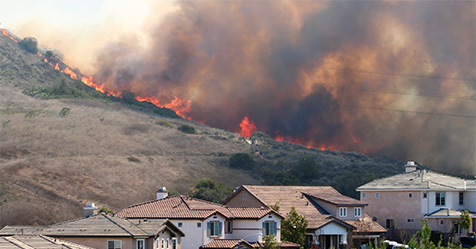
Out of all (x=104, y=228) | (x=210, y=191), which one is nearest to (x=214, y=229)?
(x=104, y=228)

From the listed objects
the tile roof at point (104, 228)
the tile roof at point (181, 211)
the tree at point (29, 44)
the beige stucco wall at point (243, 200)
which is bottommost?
the tile roof at point (104, 228)

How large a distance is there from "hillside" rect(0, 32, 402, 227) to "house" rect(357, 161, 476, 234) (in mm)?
22600

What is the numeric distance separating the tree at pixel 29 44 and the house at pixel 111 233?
125080mm

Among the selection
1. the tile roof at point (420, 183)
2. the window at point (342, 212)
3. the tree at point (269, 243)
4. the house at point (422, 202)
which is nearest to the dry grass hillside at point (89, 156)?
the window at point (342, 212)

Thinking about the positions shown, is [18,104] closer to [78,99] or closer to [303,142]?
[78,99]

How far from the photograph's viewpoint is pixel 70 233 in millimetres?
40656

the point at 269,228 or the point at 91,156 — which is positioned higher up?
the point at 91,156

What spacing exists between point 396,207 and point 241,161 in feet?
136

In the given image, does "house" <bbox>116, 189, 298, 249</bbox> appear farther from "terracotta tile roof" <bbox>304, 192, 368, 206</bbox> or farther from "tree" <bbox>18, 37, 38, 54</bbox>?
"tree" <bbox>18, 37, 38, 54</bbox>

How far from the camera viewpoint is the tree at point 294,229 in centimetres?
5469

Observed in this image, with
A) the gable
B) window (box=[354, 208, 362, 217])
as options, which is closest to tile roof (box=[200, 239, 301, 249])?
the gable

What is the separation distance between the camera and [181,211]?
2012 inches

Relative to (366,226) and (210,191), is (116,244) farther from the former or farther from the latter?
(210,191)

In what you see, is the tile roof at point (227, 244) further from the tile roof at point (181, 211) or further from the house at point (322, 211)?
the house at point (322, 211)
